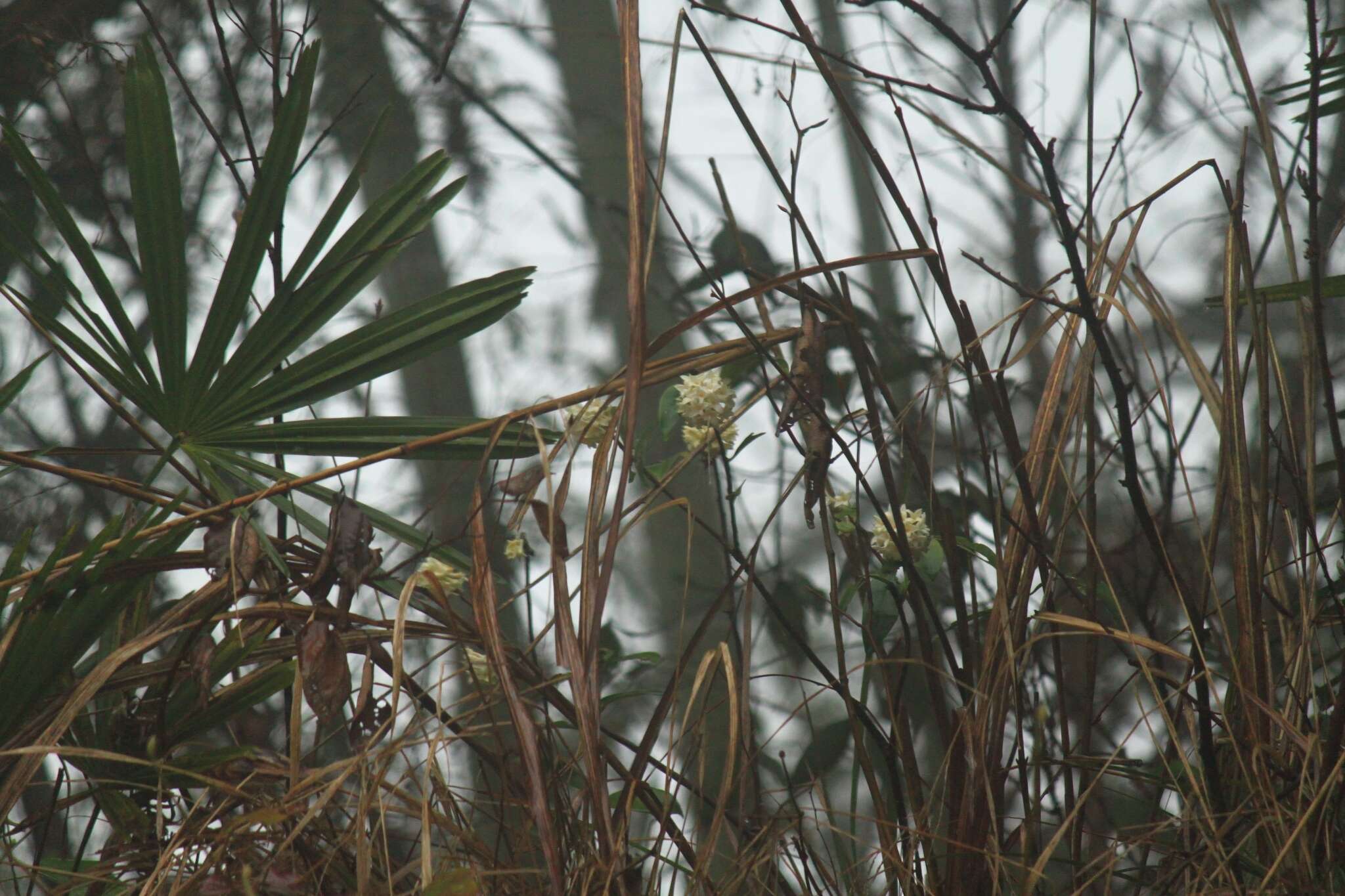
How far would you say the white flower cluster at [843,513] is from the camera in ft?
2.58

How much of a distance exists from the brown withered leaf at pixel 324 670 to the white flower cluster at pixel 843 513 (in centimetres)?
37

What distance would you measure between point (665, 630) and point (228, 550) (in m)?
0.86

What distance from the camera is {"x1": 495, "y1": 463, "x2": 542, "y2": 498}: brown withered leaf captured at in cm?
75

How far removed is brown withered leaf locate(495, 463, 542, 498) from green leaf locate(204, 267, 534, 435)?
0.14m

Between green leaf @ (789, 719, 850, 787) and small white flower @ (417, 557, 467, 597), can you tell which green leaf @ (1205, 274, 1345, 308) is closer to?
small white flower @ (417, 557, 467, 597)

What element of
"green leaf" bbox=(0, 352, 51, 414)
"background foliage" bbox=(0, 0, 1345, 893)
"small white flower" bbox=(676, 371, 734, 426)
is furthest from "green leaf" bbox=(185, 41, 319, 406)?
"small white flower" bbox=(676, 371, 734, 426)

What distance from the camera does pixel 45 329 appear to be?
806mm

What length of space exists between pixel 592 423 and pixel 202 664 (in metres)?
0.33

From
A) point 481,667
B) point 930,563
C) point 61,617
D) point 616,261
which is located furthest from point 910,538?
point 616,261

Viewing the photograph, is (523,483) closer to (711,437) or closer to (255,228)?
(711,437)

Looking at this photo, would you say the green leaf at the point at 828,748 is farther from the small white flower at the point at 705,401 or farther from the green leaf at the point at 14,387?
the green leaf at the point at 14,387

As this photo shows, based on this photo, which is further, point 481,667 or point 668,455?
point 668,455

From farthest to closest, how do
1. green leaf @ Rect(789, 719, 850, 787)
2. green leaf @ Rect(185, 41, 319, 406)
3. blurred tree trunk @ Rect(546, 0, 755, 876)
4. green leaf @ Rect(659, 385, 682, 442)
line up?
blurred tree trunk @ Rect(546, 0, 755, 876)
green leaf @ Rect(789, 719, 850, 787)
green leaf @ Rect(659, 385, 682, 442)
green leaf @ Rect(185, 41, 319, 406)

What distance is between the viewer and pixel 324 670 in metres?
0.66
